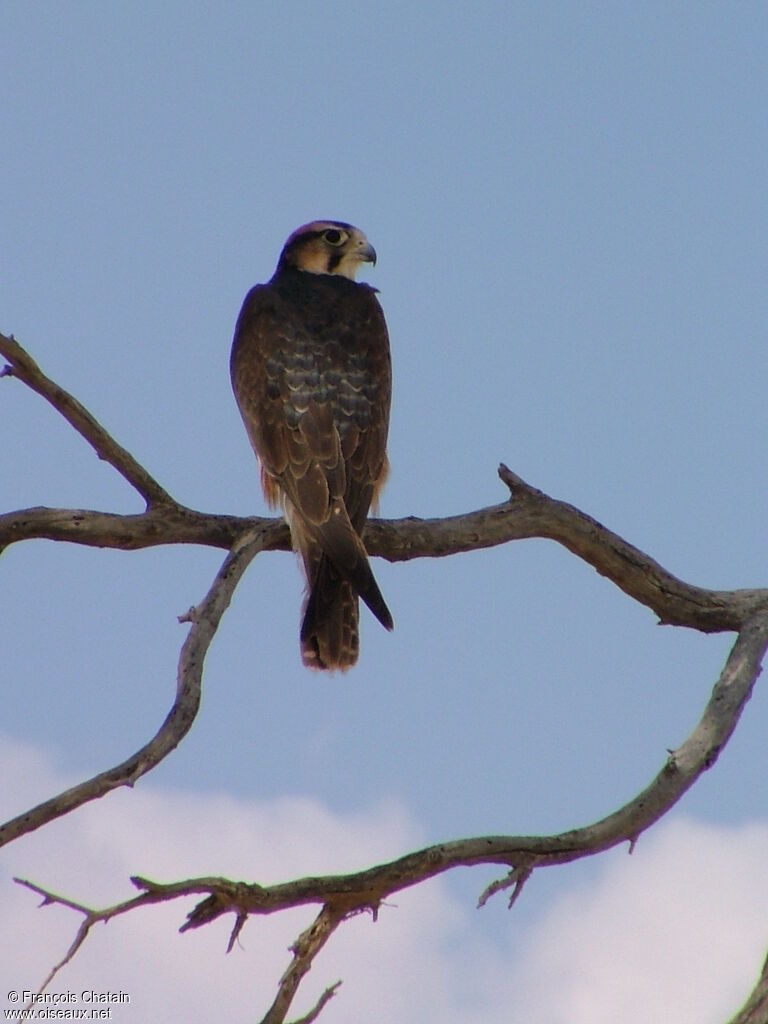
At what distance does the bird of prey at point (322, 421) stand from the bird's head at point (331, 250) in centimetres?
32

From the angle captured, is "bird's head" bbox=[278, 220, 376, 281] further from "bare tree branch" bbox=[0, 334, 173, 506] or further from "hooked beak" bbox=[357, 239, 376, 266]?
"bare tree branch" bbox=[0, 334, 173, 506]

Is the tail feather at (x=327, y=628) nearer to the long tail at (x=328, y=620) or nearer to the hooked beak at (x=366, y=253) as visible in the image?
the long tail at (x=328, y=620)

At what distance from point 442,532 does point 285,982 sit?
1833 millimetres

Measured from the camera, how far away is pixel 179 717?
13.4 feet

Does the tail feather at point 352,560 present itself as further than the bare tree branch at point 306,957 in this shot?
Yes

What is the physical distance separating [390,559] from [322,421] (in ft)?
2.35

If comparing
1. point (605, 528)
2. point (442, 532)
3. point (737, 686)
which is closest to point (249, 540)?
point (442, 532)

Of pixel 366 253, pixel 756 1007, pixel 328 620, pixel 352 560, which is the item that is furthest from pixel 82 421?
pixel 366 253

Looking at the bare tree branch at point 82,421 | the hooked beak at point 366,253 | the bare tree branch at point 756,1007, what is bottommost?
the bare tree branch at point 756,1007

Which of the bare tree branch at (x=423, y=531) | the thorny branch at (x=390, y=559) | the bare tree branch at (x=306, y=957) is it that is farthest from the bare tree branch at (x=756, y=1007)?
the bare tree branch at (x=423, y=531)

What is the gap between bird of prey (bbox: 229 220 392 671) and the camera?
5.51 meters

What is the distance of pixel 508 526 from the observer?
17.7 feet

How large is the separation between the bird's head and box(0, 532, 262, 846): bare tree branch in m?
2.97

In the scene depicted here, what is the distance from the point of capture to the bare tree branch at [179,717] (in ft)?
12.3
